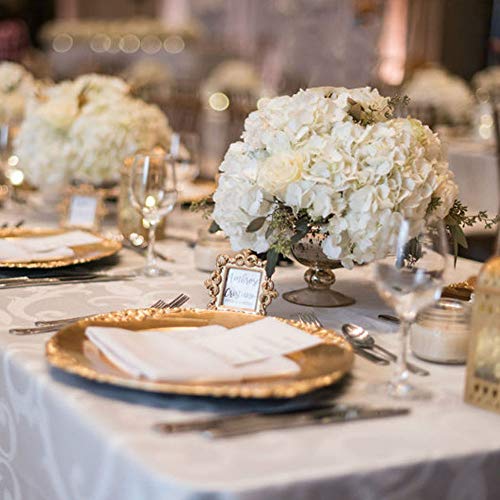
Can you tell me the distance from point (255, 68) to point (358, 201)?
331 inches

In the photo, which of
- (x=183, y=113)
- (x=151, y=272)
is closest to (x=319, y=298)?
(x=151, y=272)

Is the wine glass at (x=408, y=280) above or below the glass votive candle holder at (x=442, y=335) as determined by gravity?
above

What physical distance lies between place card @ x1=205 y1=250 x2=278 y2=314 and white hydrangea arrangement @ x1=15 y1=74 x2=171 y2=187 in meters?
1.02

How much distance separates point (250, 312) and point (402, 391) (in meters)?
0.42

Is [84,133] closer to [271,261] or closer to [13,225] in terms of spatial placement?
[13,225]

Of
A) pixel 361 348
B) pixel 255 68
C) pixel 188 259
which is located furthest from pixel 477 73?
pixel 361 348

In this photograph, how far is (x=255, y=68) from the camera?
32.1ft

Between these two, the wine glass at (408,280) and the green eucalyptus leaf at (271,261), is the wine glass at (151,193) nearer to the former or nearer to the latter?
the green eucalyptus leaf at (271,261)

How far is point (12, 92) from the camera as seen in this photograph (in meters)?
3.46

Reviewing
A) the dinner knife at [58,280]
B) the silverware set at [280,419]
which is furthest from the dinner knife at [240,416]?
the dinner knife at [58,280]

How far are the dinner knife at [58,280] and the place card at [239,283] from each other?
0.35 metres

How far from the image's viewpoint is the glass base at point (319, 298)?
179 cm

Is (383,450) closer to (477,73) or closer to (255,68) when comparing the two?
(477,73)

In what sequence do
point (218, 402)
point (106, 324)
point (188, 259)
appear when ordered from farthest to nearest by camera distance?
point (188, 259)
point (106, 324)
point (218, 402)
